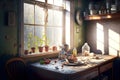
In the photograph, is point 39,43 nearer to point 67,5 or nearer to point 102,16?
point 67,5

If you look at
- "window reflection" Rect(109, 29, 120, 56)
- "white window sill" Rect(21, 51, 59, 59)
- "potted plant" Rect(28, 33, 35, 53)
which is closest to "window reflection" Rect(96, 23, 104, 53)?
"window reflection" Rect(109, 29, 120, 56)

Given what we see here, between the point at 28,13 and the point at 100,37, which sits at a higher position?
the point at 28,13

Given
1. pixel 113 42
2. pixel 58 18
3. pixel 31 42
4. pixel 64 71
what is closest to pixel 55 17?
pixel 58 18

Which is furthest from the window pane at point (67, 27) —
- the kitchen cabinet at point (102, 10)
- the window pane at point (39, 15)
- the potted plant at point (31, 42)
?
the potted plant at point (31, 42)

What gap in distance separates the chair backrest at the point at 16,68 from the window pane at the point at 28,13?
0.81 meters

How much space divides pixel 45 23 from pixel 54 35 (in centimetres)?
42

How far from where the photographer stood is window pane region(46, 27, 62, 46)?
347 cm

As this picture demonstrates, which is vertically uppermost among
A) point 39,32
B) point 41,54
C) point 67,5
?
point 67,5

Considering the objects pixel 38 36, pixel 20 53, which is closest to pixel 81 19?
pixel 38 36

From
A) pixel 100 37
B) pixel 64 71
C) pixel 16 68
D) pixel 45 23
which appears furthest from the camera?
pixel 100 37

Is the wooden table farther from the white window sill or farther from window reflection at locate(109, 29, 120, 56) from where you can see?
window reflection at locate(109, 29, 120, 56)

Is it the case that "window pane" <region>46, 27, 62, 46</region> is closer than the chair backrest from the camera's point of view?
Answer: No

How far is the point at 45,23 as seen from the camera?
11.0 ft

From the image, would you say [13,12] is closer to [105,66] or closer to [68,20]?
[68,20]
